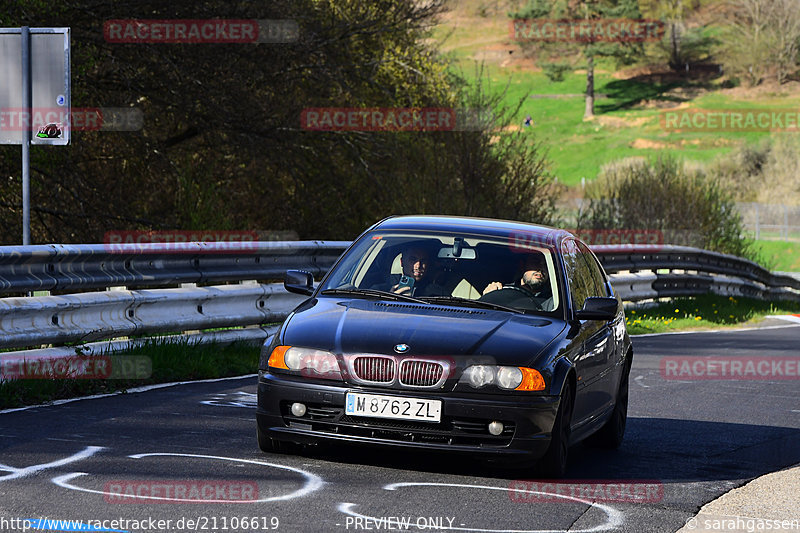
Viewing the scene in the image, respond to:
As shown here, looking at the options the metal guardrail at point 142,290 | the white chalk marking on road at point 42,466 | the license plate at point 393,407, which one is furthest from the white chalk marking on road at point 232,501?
the metal guardrail at point 142,290

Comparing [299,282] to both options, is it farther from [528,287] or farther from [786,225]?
[786,225]

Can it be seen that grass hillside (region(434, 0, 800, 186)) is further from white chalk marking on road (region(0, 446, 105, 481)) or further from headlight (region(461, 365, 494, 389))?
white chalk marking on road (region(0, 446, 105, 481))

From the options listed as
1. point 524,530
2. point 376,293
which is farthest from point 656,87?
point 524,530

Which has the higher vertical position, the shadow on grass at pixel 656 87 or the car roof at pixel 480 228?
the shadow on grass at pixel 656 87

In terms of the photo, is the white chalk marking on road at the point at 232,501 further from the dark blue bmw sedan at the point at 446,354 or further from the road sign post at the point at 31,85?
the road sign post at the point at 31,85

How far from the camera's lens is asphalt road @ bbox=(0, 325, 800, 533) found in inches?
226

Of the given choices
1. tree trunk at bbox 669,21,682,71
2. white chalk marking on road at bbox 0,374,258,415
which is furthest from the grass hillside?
white chalk marking on road at bbox 0,374,258,415

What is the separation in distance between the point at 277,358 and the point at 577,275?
2.32m

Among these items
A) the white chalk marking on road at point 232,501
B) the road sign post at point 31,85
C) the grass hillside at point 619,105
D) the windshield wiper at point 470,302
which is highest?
the grass hillside at point 619,105

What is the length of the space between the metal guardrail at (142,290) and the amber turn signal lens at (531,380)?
4.01m

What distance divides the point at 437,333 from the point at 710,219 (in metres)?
28.6

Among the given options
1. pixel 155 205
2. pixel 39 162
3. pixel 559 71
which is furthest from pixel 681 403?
pixel 559 71

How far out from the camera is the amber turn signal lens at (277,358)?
7.05 metres

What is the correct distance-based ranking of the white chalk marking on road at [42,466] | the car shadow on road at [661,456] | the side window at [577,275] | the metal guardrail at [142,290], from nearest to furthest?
1. the white chalk marking on road at [42,466]
2. the car shadow on road at [661,456]
3. the side window at [577,275]
4. the metal guardrail at [142,290]
